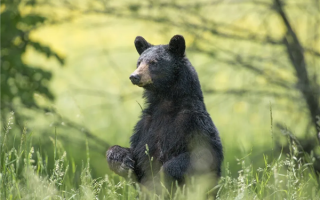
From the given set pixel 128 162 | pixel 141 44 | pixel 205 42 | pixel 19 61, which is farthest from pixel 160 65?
pixel 19 61

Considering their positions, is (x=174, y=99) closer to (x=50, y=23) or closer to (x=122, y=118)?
(x=50, y=23)

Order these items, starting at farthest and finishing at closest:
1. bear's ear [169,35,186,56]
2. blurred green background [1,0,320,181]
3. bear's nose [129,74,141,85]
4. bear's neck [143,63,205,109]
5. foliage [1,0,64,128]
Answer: foliage [1,0,64,128]
blurred green background [1,0,320,181]
bear's ear [169,35,186,56]
bear's neck [143,63,205,109]
bear's nose [129,74,141,85]

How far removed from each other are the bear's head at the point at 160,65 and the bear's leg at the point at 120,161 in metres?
0.52

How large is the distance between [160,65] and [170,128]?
0.49 meters

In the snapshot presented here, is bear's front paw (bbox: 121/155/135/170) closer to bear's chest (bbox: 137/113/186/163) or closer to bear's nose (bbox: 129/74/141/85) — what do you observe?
bear's chest (bbox: 137/113/186/163)

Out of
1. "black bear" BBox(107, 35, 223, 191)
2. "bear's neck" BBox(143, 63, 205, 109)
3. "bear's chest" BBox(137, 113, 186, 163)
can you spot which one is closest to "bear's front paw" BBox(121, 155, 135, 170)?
"black bear" BBox(107, 35, 223, 191)

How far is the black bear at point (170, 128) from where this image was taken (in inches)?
146

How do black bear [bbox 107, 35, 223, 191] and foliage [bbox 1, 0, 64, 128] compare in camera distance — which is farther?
foliage [bbox 1, 0, 64, 128]

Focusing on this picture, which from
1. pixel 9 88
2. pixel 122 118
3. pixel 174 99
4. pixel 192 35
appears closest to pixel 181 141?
pixel 174 99

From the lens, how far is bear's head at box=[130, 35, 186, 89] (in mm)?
3893

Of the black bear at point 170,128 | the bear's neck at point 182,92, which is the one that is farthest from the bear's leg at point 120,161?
the bear's neck at point 182,92

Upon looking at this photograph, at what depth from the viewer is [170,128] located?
381cm

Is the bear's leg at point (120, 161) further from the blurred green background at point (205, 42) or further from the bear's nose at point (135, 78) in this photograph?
the blurred green background at point (205, 42)

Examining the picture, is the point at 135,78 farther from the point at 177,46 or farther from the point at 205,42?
the point at 205,42
